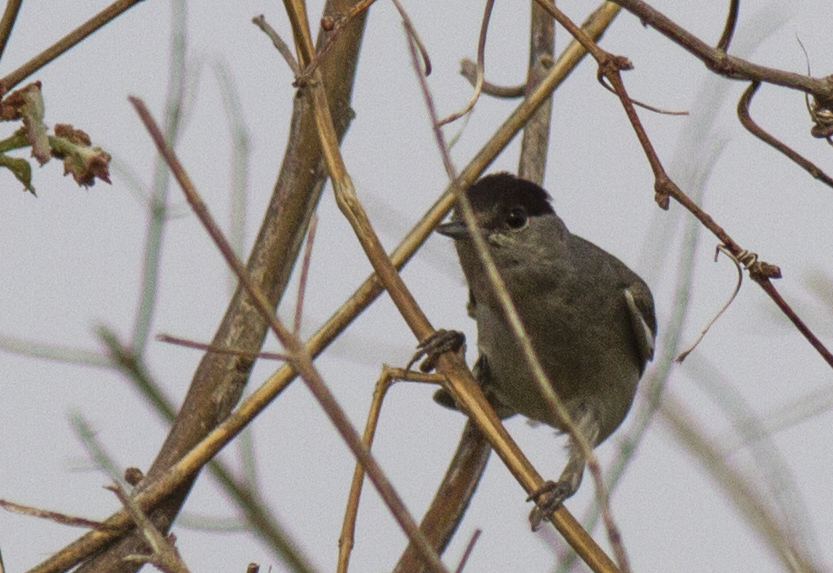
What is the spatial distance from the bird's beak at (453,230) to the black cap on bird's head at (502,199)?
0.56 ft

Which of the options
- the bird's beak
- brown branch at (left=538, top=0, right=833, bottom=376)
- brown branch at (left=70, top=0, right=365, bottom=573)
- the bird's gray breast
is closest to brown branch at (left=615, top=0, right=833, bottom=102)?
brown branch at (left=538, top=0, right=833, bottom=376)

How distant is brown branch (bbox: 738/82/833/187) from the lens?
239 centimetres

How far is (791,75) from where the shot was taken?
2352mm

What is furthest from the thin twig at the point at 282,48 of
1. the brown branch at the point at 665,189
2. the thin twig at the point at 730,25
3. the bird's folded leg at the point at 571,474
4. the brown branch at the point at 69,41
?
the bird's folded leg at the point at 571,474

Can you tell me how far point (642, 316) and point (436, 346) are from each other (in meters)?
2.25

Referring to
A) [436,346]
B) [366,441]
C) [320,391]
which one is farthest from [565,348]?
[320,391]

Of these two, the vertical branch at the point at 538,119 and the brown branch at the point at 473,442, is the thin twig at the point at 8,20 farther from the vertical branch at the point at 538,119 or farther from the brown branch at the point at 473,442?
the vertical branch at the point at 538,119

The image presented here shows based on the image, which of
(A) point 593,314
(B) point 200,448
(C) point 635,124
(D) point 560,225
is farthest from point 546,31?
(B) point 200,448

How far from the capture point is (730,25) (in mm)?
2426

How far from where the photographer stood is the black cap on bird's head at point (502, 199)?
416 cm

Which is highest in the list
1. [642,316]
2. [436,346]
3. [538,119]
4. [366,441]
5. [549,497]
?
[538,119]

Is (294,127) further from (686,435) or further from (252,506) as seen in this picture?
Answer: (686,435)

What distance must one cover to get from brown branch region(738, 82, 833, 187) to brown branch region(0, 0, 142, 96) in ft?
4.65

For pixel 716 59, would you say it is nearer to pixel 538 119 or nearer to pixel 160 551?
pixel 160 551
